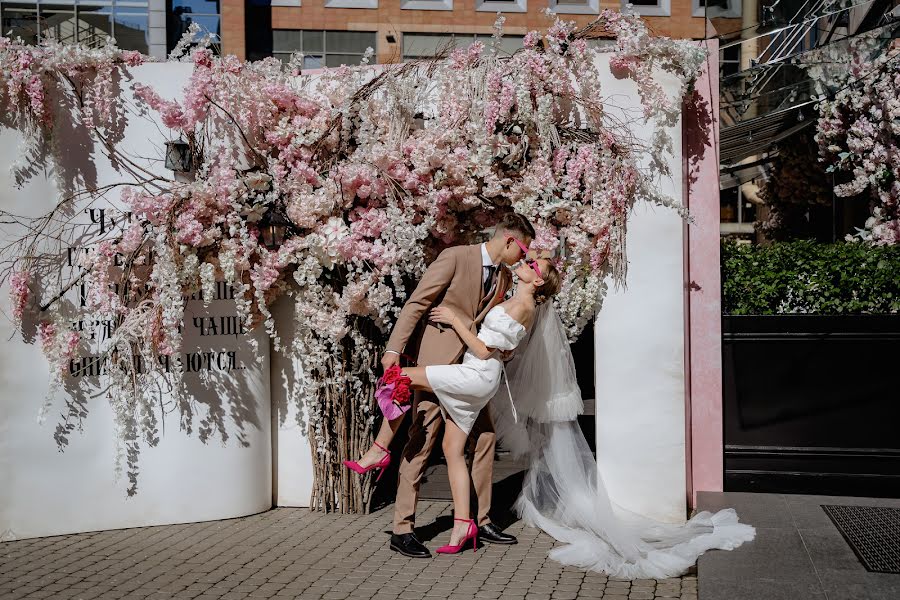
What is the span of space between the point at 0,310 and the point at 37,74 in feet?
5.31

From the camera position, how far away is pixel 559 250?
22.0 feet

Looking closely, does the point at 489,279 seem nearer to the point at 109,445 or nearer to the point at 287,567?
the point at 287,567

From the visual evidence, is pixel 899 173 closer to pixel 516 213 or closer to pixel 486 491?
pixel 516 213

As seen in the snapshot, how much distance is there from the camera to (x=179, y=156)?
641cm

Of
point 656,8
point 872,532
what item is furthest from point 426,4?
point 872,532

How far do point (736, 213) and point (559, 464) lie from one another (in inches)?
739

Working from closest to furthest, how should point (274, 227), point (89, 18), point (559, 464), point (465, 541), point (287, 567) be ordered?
point (287, 567) < point (465, 541) < point (559, 464) < point (274, 227) < point (89, 18)

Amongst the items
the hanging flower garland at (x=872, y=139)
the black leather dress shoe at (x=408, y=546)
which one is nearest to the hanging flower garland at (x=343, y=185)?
the black leather dress shoe at (x=408, y=546)

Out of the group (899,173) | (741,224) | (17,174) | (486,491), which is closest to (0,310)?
(17,174)

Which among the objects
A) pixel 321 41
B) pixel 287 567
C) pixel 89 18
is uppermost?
pixel 321 41

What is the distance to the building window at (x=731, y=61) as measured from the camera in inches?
310

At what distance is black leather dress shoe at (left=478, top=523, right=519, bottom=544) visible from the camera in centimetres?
597

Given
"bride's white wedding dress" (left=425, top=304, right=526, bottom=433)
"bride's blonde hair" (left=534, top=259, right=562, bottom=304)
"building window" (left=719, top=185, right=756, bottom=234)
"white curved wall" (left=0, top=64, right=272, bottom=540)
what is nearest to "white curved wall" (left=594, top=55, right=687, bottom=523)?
"bride's blonde hair" (left=534, top=259, right=562, bottom=304)

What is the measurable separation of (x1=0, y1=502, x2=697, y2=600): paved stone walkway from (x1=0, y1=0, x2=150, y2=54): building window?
15.4m
